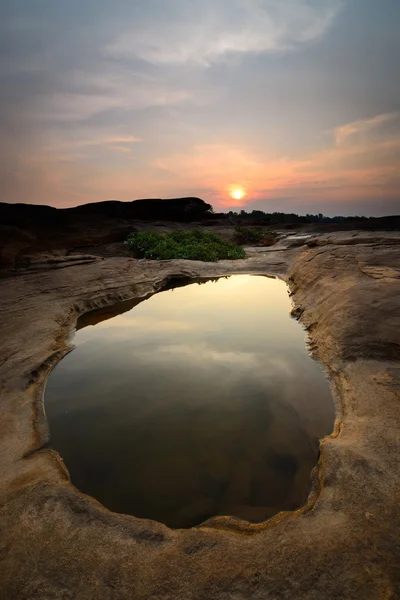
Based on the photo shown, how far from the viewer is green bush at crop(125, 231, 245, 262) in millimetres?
16312

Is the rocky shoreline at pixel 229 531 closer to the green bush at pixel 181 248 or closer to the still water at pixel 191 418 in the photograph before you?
the still water at pixel 191 418

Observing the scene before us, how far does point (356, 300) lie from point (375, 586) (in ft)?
16.3

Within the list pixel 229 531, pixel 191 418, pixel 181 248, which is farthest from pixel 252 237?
pixel 229 531

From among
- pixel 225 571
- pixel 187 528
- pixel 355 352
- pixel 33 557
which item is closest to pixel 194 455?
pixel 187 528

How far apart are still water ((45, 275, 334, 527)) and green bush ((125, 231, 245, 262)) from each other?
31.8 ft

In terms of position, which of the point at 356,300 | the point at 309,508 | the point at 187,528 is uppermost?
the point at 356,300

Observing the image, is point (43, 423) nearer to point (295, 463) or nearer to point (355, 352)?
point (295, 463)

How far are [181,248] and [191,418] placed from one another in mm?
13873

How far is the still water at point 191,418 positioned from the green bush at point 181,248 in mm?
9683

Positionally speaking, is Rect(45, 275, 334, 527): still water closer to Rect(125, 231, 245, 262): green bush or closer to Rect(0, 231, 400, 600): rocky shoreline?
Rect(0, 231, 400, 600): rocky shoreline

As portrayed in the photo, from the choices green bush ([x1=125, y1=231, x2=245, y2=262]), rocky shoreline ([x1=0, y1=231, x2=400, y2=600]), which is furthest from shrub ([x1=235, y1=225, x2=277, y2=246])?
rocky shoreline ([x1=0, y1=231, x2=400, y2=600])

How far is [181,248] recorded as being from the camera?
667 inches

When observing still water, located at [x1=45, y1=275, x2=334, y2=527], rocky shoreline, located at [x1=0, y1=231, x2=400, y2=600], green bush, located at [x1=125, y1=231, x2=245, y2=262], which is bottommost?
still water, located at [x1=45, y1=275, x2=334, y2=527]

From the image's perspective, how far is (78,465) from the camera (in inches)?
123
